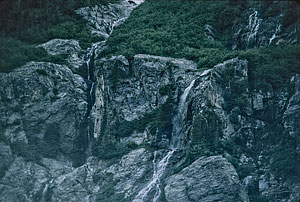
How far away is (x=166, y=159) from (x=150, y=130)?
8.44 feet

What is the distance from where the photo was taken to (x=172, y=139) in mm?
41875

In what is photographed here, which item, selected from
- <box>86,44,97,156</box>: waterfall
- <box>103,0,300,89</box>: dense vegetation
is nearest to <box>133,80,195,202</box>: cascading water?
<box>103,0,300,89</box>: dense vegetation

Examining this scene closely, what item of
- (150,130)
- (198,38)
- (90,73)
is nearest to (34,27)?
(90,73)

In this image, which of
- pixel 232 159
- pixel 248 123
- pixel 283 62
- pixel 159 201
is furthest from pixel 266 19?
pixel 159 201

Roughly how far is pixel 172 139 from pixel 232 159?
164 inches

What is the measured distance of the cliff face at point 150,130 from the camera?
39.2 metres

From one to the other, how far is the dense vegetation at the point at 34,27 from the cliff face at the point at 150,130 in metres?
1.69

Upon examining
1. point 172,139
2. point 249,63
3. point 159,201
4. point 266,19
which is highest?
point 266,19

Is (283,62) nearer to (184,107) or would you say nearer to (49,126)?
(184,107)

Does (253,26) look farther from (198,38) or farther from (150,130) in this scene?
(150,130)

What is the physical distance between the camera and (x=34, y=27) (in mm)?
51125

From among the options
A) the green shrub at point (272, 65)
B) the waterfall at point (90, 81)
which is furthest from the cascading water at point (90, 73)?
the green shrub at point (272, 65)

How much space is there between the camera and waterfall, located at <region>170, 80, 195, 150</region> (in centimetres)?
4159

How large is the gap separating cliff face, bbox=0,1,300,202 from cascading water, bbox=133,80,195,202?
0.21 feet
